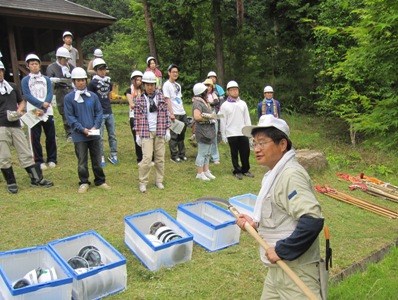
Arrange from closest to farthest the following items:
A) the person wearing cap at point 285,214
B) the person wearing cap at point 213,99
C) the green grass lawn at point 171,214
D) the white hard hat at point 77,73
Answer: the person wearing cap at point 285,214 < the green grass lawn at point 171,214 < the white hard hat at point 77,73 < the person wearing cap at point 213,99

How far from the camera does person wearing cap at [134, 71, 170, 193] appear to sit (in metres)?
6.02

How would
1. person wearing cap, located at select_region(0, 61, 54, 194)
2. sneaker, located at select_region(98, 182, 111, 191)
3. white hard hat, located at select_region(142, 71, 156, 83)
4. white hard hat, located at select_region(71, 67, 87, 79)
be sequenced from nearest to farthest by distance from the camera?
person wearing cap, located at select_region(0, 61, 54, 194), white hard hat, located at select_region(71, 67, 87, 79), white hard hat, located at select_region(142, 71, 156, 83), sneaker, located at select_region(98, 182, 111, 191)

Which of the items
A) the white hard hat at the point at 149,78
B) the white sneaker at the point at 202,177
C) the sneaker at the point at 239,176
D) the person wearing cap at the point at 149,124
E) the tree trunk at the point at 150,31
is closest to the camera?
the white hard hat at the point at 149,78

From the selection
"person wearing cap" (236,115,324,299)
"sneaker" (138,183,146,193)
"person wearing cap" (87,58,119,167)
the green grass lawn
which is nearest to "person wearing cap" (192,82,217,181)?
the green grass lawn

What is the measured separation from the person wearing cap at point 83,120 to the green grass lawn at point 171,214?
20.3 inches

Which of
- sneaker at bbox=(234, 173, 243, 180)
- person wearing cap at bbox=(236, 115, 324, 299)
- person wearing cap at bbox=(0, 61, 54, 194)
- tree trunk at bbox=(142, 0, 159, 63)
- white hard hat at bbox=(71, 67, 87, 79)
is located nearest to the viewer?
person wearing cap at bbox=(236, 115, 324, 299)

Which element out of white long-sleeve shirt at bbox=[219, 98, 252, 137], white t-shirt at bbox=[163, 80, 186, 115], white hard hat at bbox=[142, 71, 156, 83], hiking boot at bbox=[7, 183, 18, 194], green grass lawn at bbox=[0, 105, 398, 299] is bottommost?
green grass lawn at bbox=[0, 105, 398, 299]

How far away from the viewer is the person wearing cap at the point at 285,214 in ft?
6.72

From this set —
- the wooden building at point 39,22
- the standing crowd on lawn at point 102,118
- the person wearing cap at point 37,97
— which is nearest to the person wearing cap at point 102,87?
the standing crowd on lawn at point 102,118

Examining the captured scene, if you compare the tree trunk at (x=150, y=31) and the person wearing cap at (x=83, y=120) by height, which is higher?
the tree trunk at (x=150, y=31)

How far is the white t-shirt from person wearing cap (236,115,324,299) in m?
5.58

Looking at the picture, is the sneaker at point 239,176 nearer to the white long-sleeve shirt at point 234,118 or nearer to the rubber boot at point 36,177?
the white long-sleeve shirt at point 234,118

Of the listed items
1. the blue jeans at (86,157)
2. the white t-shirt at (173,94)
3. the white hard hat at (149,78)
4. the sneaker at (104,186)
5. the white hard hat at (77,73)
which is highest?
the white hard hat at (77,73)

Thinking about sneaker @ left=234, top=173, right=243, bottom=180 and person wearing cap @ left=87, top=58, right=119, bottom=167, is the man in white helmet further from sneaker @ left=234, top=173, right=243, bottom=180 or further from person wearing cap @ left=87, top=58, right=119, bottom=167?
sneaker @ left=234, top=173, right=243, bottom=180
